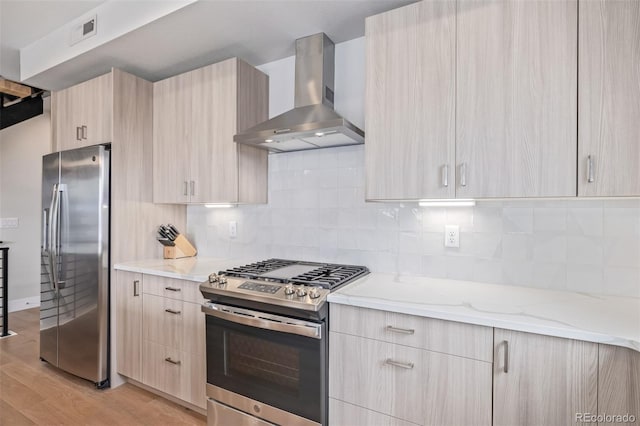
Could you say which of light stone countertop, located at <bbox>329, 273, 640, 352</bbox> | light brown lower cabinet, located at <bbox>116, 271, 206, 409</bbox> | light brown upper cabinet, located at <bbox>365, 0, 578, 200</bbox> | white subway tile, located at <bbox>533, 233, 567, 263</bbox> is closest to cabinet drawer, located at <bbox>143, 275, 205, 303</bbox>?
light brown lower cabinet, located at <bbox>116, 271, 206, 409</bbox>

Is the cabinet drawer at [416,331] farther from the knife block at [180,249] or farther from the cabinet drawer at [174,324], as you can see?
the knife block at [180,249]

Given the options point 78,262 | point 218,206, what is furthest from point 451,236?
point 78,262

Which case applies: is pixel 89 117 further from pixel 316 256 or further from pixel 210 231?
pixel 316 256

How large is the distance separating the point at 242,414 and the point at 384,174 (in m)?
1.49

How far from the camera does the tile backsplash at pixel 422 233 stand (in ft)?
5.24

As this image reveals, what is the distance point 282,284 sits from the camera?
1.77 meters

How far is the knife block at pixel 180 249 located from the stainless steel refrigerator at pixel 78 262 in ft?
1.39

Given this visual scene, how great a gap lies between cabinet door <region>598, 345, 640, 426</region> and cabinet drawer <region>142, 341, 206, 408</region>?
1.94 m

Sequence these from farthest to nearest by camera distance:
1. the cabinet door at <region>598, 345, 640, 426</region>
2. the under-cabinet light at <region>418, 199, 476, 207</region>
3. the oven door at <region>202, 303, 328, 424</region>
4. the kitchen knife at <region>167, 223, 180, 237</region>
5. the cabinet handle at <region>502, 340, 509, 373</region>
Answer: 1. the kitchen knife at <region>167, 223, 180, 237</region>
2. the under-cabinet light at <region>418, 199, 476, 207</region>
3. the oven door at <region>202, 303, 328, 424</region>
4. the cabinet handle at <region>502, 340, 509, 373</region>
5. the cabinet door at <region>598, 345, 640, 426</region>

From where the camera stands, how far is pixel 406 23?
1.70 m

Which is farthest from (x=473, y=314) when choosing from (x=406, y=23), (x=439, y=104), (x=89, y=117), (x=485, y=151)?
(x=89, y=117)

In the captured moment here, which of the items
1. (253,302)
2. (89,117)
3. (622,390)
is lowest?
(622,390)

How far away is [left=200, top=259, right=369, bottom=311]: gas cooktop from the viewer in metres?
1.60

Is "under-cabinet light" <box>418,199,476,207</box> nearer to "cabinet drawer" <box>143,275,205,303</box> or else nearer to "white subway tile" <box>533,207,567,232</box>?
"white subway tile" <box>533,207,567,232</box>
